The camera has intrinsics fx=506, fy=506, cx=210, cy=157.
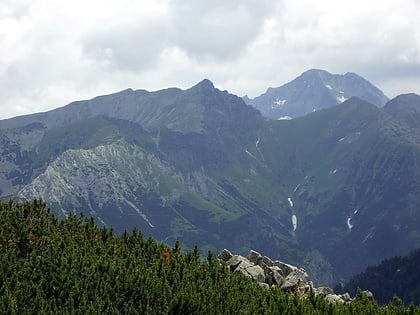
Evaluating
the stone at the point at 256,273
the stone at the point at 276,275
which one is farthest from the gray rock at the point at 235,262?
A: the stone at the point at 276,275

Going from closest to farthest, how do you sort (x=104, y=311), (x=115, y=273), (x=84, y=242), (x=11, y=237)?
(x=104, y=311), (x=115, y=273), (x=11, y=237), (x=84, y=242)

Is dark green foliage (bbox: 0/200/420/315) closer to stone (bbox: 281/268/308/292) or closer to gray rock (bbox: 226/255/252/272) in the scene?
gray rock (bbox: 226/255/252/272)

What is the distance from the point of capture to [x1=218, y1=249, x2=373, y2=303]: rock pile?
73375 mm

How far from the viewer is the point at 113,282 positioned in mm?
57031

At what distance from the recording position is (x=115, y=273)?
5853 cm

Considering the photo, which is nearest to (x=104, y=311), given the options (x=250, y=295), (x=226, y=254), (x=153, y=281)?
(x=153, y=281)

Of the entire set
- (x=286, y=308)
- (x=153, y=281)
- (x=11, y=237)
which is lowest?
(x=286, y=308)

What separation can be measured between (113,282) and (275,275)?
93.8 ft

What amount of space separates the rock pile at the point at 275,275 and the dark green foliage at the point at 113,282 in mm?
5456

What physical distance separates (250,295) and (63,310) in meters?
23.1

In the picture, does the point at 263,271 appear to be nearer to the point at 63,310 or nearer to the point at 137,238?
the point at 137,238

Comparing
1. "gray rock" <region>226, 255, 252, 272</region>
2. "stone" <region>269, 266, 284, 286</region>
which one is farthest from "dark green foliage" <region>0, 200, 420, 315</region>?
"stone" <region>269, 266, 284, 286</region>

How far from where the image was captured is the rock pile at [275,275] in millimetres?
73375

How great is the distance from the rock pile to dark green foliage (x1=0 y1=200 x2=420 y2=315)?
17.9ft
